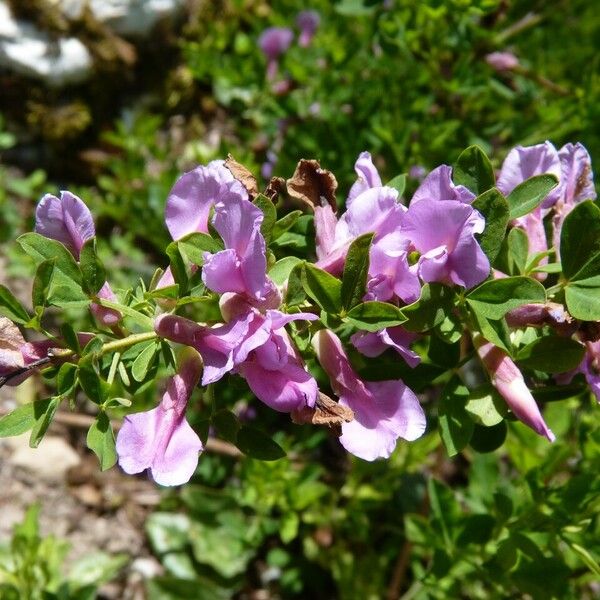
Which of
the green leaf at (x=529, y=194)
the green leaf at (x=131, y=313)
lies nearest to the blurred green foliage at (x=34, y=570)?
the green leaf at (x=131, y=313)

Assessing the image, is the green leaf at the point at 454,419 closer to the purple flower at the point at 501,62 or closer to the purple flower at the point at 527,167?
the purple flower at the point at 527,167

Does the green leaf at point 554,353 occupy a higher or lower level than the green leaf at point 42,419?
higher

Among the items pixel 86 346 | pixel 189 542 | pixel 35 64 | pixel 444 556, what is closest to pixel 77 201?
pixel 86 346

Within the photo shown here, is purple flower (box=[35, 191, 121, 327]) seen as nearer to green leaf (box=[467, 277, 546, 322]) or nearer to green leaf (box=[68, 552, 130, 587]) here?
green leaf (box=[467, 277, 546, 322])

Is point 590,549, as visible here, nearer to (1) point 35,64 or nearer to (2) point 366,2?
(2) point 366,2

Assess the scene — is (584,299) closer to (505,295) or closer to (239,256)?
(505,295)

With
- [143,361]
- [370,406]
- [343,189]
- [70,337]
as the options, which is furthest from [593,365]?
[343,189]
